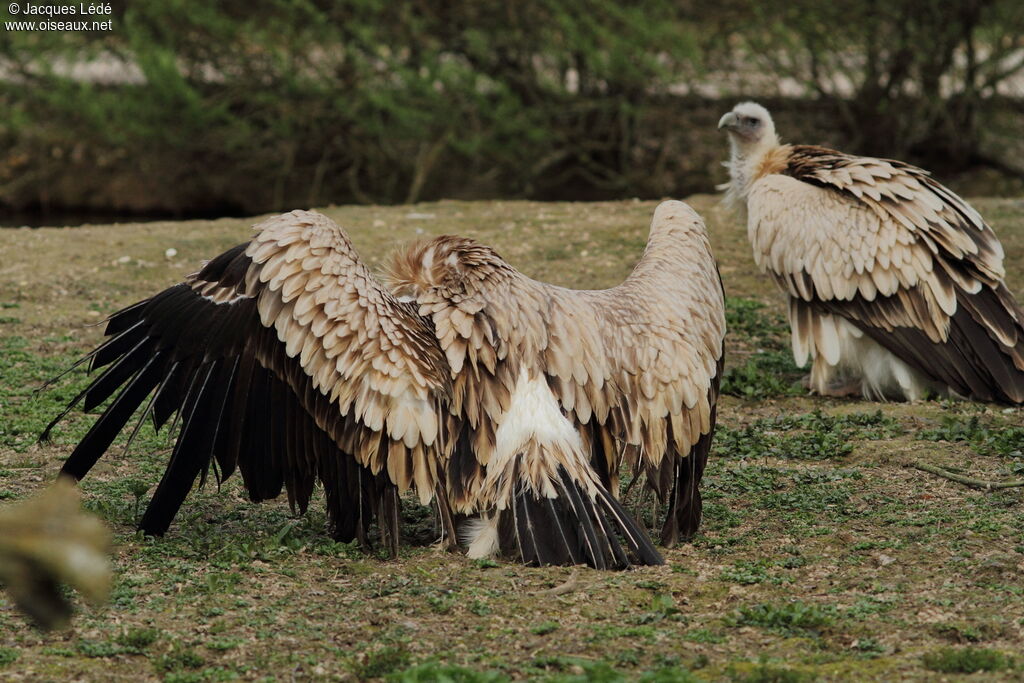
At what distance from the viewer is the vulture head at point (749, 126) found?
27.1ft

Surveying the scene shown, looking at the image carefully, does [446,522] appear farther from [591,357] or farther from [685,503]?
[685,503]

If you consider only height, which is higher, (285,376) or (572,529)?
(285,376)

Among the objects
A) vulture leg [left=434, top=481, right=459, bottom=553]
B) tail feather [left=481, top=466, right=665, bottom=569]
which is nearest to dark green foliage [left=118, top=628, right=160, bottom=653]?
vulture leg [left=434, top=481, right=459, bottom=553]

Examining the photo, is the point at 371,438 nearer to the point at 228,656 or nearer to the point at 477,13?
the point at 228,656

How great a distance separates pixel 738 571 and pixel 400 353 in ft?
4.32

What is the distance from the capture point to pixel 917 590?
4.02 m

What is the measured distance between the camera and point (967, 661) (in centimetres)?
337

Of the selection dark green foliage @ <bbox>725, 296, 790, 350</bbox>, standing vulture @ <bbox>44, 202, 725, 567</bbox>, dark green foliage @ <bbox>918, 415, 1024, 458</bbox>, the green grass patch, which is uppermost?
standing vulture @ <bbox>44, 202, 725, 567</bbox>

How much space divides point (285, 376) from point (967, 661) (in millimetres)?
2257

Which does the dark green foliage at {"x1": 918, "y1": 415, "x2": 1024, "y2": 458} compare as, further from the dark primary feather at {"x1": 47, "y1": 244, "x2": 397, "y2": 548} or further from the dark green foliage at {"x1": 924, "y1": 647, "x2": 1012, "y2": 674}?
the dark primary feather at {"x1": 47, "y1": 244, "x2": 397, "y2": 548}

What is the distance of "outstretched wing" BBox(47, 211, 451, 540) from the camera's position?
425 centimetres

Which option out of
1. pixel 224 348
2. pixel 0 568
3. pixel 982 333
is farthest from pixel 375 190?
pixel 0 568

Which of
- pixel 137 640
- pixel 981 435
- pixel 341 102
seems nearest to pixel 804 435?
pixel 981 435

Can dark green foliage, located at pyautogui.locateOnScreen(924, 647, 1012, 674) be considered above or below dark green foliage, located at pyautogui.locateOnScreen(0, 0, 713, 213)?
below
